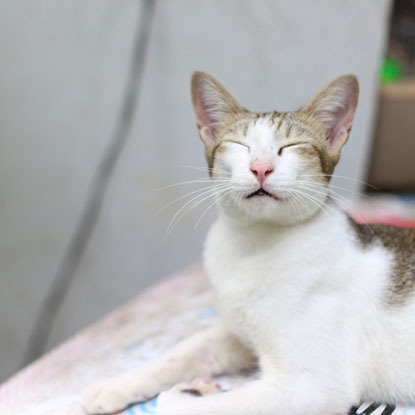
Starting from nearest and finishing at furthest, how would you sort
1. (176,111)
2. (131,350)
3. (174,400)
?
1. (174,400)
2. (131,350)
3. (176,111)

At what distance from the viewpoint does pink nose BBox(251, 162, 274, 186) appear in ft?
1.86

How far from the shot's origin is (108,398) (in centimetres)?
66

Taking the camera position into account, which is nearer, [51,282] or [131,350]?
[131,350]

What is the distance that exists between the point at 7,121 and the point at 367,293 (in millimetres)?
1172

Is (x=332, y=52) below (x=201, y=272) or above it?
above

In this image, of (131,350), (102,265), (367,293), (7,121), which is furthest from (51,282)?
(367,293)

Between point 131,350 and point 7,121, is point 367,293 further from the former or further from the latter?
point 7,121

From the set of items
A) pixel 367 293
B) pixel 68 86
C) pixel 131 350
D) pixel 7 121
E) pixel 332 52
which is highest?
pixel 332 52

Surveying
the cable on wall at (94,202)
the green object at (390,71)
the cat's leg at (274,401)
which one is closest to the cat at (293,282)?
the cat's leg at (274,401)

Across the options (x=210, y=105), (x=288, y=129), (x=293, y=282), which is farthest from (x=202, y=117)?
(x=293, y=282)

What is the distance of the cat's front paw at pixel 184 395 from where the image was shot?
60 cm

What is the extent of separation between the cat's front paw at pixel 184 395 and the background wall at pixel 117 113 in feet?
1.46

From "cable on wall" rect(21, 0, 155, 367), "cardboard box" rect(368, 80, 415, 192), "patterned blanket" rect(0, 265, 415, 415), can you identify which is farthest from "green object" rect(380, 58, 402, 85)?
"patterned blanket" rect(0, 265, 415, 415)

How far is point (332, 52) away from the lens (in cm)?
94
